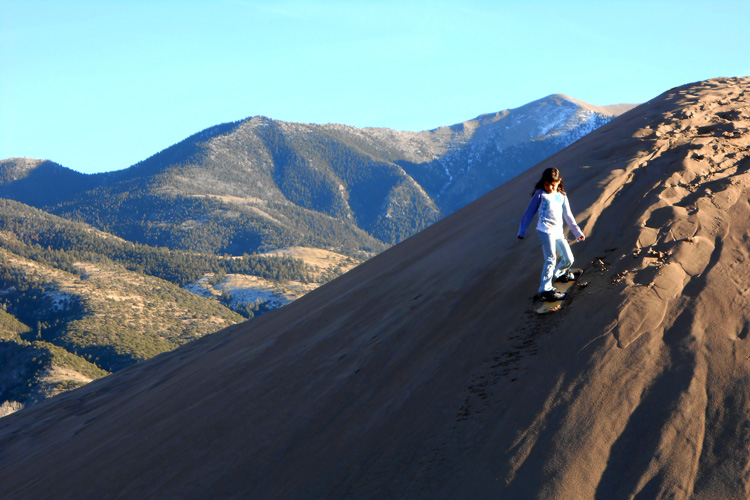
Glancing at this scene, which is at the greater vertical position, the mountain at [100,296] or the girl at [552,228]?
the girl at [552,228]

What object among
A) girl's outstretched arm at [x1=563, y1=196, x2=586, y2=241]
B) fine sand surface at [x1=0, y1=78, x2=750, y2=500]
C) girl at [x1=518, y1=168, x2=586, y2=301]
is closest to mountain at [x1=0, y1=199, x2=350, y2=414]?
fine sand surface at [x1=0, y1=78, x2=750, y2=500]

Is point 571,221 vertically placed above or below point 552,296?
above

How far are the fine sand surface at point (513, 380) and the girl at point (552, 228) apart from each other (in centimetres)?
37

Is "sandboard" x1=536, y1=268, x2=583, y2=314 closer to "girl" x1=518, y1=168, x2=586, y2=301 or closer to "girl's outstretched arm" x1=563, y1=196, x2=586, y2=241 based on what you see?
"girl" x1=518, y1=168, x2=586, y2=301

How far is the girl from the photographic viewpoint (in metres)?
8.00

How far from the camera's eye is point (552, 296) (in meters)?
8.01

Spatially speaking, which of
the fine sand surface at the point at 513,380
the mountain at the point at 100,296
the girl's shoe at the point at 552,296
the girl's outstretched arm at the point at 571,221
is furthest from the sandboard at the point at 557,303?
the mountain at the point at 100,296

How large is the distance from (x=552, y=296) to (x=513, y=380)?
4.73 feet

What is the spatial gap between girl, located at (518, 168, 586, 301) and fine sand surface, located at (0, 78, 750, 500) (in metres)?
0.37

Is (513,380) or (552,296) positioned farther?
(552,296)

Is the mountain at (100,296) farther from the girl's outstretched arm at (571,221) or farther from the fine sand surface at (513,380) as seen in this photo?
the girl's outstretched arm at (571,221)

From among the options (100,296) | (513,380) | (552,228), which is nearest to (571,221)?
(552,228)

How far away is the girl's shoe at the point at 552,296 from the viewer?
26.1 feet

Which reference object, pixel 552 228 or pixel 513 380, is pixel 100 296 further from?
pixel 513 380
